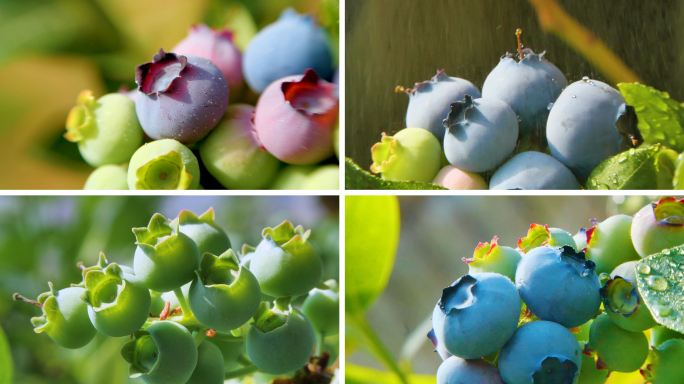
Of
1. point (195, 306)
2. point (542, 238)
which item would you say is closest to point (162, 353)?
point (195, 306)

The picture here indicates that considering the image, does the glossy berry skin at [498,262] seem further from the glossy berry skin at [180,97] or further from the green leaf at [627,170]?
the glossy berry skin at [180,97]

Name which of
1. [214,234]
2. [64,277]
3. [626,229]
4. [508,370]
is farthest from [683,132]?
[64,277]

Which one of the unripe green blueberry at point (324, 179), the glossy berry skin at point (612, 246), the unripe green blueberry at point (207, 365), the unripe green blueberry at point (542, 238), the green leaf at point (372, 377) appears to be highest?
the unripe green blueberry at point (324, 179)

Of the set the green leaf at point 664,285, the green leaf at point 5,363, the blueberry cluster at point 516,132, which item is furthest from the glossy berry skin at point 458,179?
the green leaf at point 5,363

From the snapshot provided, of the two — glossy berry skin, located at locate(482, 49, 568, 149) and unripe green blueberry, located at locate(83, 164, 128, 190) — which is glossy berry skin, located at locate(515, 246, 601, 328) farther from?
unripe green blueberry, located at locate(83, 164, 128, 190)

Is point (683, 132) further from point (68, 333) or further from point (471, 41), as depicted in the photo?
point (68, 333)
